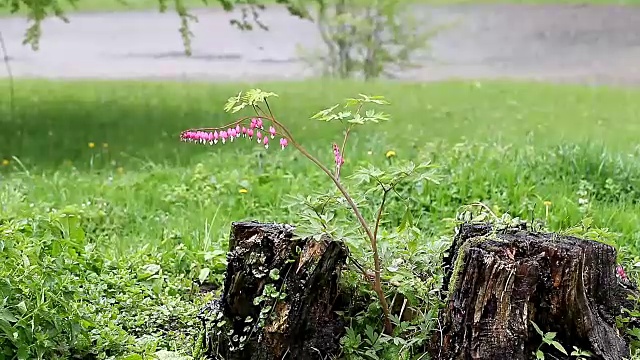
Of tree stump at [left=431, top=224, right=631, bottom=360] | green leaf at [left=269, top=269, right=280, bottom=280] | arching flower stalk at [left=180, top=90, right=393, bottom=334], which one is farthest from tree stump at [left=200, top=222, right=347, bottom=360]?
tree stump at [left=431, top=224, right=631, bottom=360]

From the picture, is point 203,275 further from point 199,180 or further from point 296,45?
point 296,45

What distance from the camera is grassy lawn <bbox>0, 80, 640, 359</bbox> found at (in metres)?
3.02

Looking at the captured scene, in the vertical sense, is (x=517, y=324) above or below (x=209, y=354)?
above

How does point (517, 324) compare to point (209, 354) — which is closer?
point (517, 324)

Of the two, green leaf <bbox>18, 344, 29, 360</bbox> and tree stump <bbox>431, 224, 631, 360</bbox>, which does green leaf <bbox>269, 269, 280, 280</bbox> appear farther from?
green leaf <bbox>18, 344, 29, 360</bbox>

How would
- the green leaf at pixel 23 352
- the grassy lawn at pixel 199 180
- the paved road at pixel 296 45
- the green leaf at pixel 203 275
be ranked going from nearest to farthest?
the green leaf at pixel 23 352 → the grassy lawn at pixel 199 180 → the green leaf at pixel 203 275 → the paved road at pixel 296 45

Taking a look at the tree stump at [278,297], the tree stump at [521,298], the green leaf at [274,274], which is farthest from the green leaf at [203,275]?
the tree stump at [521,298]

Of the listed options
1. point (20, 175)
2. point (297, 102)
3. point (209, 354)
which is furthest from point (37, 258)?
point (297, 102)

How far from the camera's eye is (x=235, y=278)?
270 cm

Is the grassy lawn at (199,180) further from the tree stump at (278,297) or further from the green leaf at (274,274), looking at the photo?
the green leaf at (274,274)

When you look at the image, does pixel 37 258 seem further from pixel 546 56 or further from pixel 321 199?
pixel 546 56

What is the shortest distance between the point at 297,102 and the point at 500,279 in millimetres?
7122

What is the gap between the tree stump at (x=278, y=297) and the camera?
2588 mm

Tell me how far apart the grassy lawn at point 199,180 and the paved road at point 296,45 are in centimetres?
143
